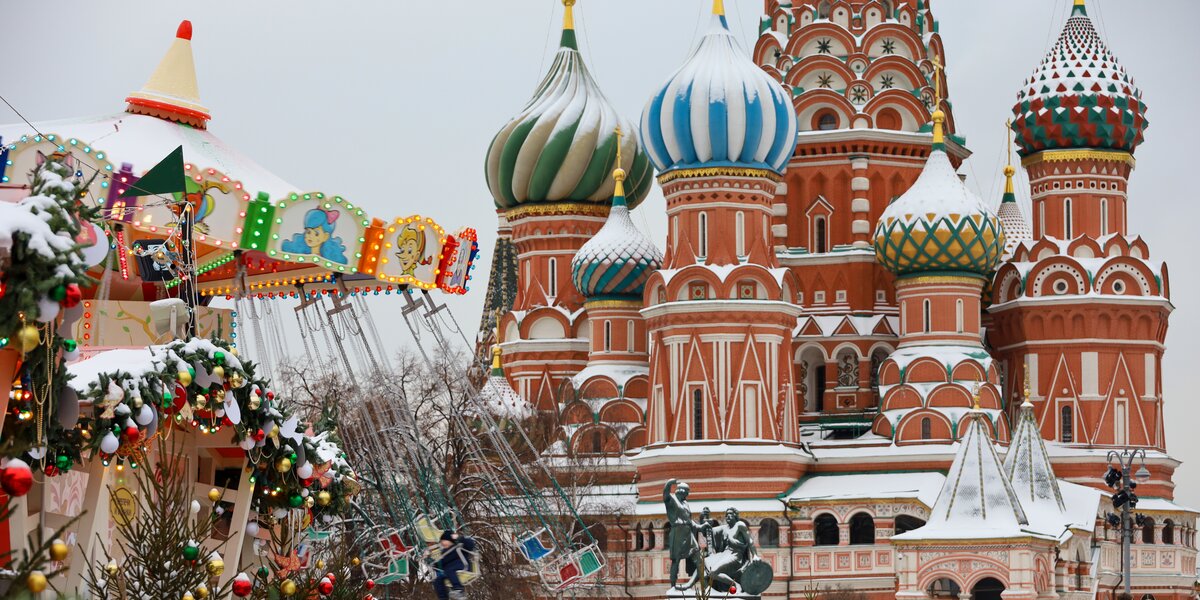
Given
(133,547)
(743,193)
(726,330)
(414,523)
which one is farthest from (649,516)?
(133,547)

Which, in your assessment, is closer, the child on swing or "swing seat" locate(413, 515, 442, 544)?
the child on swing

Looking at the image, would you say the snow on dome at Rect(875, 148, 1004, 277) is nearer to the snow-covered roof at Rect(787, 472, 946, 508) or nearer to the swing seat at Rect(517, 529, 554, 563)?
the snow-covered roof at Rect(787, 472, 946, 508)

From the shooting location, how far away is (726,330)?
133 feet

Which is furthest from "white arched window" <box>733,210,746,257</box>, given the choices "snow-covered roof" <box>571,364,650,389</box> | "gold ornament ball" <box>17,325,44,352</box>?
"gold ornament ball" <box>17,325,44,352</box>

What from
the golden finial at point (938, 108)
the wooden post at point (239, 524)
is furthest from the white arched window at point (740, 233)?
the wooden post at point (239, 524)

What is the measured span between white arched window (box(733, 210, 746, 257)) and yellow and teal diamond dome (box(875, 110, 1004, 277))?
2762 millimetres

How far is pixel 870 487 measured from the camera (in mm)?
40656

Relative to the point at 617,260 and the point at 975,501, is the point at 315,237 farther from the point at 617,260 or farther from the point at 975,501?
the point at 617,260

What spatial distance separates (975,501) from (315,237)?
2104 cm

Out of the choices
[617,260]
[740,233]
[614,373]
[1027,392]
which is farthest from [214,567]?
[617,260]

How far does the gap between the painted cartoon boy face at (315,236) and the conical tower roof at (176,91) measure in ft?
5.22

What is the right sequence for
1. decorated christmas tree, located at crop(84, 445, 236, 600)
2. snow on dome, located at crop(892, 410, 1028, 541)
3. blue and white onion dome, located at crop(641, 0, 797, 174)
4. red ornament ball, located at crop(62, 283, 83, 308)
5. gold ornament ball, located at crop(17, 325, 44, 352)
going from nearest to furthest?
gold ornament ball, located at crop(17, 325, 44, 352), red ornament ball, located at crop(62, 283, 83, 308), decorated christmas tree, located at crop(84, 445, 236, 600), snow on dome, located at crop(892, 410, 1028, 541), blue and white onion dome, located at crop(641, 0, 797, 174)

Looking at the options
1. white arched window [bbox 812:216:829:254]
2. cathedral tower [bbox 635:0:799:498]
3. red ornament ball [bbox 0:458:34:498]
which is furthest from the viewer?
white arched window [bbox 812:216:829:254]

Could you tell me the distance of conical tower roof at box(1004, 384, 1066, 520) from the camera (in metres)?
38.4
